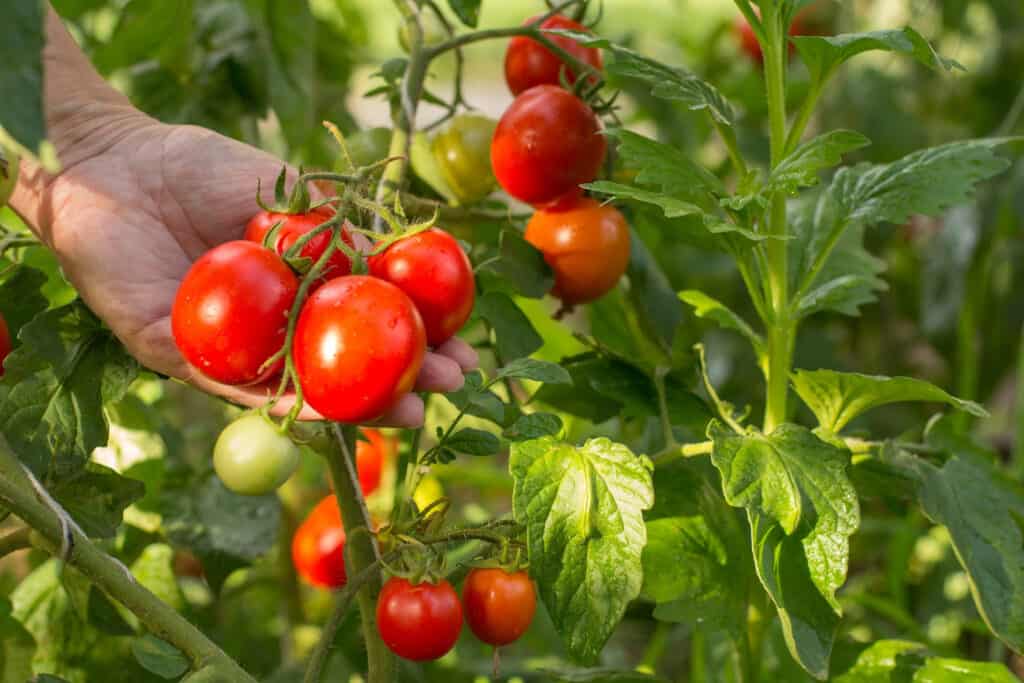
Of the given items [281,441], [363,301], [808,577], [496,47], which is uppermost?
[363,301]

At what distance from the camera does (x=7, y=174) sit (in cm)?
86

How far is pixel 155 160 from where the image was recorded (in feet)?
3.35

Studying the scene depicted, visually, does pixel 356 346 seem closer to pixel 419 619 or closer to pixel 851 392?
pixel 419 619

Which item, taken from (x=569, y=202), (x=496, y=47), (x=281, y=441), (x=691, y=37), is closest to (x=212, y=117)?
(x=569, y=202)

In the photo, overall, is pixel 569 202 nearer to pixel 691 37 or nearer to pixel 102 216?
pixel 102 216

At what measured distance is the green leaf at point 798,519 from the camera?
810mm

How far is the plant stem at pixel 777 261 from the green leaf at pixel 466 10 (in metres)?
0.26

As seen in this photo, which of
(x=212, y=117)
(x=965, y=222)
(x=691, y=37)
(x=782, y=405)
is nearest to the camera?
(x=782, y=405)

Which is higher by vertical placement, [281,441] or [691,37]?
[281,441]

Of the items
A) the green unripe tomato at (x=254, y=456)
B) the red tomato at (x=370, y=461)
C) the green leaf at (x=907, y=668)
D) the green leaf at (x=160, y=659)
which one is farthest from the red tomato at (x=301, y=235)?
the green leaf at (x=907, y=668)

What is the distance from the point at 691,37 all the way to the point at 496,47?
2746 mm

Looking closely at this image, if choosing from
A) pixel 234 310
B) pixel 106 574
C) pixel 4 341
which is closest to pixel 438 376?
pixel 234 310

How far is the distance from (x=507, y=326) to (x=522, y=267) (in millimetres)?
61

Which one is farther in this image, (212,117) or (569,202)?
(212,117)
